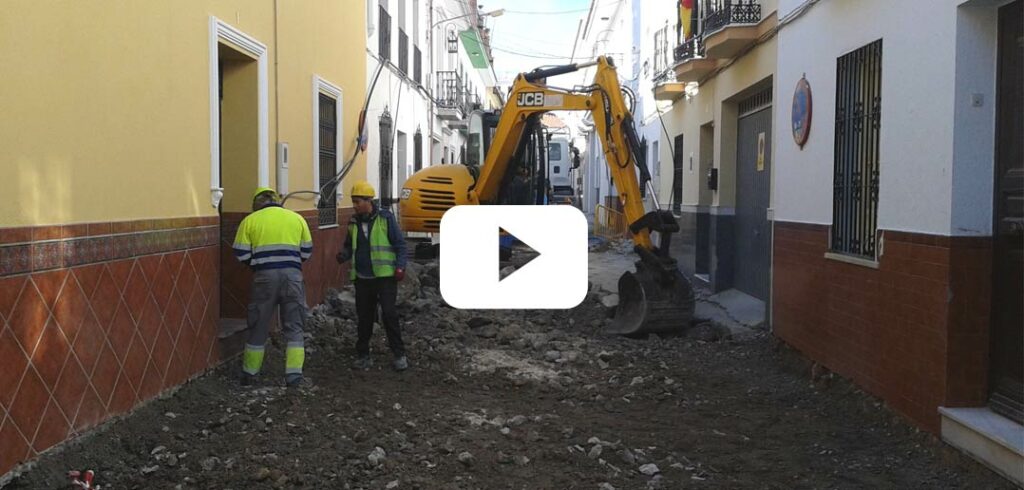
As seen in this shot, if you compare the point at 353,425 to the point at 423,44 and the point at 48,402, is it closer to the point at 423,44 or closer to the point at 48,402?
the point at 48,402

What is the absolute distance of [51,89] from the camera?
486cm

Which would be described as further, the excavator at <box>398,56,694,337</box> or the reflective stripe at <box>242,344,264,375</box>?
the excavator at <box>398,56,694,337</box>

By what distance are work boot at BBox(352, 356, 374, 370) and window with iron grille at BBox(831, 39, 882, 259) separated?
4.26m

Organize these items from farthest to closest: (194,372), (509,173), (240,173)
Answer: (509,173), (240,173), (194,372)

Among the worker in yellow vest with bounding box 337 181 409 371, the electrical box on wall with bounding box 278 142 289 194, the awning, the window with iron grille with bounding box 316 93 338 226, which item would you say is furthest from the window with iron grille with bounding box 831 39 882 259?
the awning

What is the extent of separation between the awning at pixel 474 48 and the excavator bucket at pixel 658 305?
19936 millimetres

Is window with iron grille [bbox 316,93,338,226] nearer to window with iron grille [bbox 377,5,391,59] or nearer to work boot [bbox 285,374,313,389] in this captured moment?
work boot [bbox 285,374,313,389]

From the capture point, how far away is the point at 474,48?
31.5m

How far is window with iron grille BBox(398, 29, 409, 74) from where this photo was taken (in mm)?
17484

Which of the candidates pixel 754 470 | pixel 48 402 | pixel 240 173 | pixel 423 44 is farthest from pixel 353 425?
pixel 423 44

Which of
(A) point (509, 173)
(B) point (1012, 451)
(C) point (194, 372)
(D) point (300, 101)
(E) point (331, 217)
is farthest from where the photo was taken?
(A) point (509, 173)

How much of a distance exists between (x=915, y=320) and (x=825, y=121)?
2.56 metres

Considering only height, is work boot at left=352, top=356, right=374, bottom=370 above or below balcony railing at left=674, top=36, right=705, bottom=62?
below

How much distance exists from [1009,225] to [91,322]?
17.8 feet
